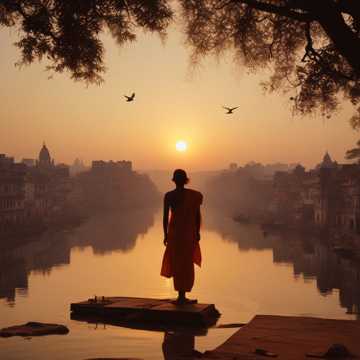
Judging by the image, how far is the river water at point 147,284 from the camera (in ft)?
26.4

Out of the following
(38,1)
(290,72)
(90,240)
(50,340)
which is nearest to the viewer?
(50,340)

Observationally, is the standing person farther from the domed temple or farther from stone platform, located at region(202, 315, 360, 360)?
the domed temple

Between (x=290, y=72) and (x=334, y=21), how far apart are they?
3690 mm

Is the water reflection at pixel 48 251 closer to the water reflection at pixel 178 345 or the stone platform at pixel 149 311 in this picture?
the stone platform at pixel 149 311

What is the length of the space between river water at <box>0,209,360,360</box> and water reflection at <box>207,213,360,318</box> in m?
0.09

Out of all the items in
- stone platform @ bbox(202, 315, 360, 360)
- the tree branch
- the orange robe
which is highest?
the tree branch

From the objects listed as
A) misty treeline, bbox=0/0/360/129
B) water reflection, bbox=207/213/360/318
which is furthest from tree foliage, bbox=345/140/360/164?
misty treeline, bbox=0/0/360/129

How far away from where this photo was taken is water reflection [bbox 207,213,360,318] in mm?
31016

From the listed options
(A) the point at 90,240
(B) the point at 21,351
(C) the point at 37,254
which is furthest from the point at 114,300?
(A) the point at 90,240

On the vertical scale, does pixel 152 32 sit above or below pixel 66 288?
above

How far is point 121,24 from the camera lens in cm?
946

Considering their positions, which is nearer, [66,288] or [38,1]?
[38,1]

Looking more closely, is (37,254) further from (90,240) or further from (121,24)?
(121,24)

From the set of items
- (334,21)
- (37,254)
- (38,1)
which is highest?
(38,1)
